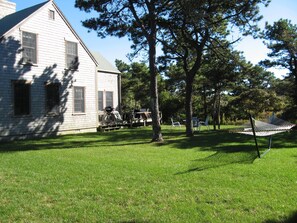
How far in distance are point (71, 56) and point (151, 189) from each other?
47.2ft

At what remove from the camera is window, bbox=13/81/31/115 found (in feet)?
49.6

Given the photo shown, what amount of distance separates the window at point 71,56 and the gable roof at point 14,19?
2.48m

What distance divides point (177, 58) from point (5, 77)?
353 inches

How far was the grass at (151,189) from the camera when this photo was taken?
4160 mm

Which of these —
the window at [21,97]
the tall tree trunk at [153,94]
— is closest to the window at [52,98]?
the window at [21,97]

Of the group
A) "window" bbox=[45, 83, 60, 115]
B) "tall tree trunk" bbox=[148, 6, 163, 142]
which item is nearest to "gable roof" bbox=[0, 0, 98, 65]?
"window" bbox=[45, 83, 60, 115]

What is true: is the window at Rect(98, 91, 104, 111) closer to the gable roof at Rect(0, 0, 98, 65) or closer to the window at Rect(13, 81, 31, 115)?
the gable roof at Rect(0, 0, 98, 65)

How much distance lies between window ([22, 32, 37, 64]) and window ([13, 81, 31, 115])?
123 cm

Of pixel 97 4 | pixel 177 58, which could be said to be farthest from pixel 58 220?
pixel 177 58

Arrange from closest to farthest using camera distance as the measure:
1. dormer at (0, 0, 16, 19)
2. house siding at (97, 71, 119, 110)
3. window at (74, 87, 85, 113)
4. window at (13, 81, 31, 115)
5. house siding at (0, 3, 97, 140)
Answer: house siding at (0, 3, 97, 140)
window at (13, 81, 31, 115)
window at (74, 87, 85, 113)
dormer at (0, 0, 16, 19)
house siding at (97, 71, 119, 110)

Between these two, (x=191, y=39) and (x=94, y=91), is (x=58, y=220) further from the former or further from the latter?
(x=94, y=91)

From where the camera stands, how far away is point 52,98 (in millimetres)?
16969

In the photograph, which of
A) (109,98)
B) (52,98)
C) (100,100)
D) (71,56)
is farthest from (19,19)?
(109,98)

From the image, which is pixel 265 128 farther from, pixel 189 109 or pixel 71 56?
pixel 71 56
